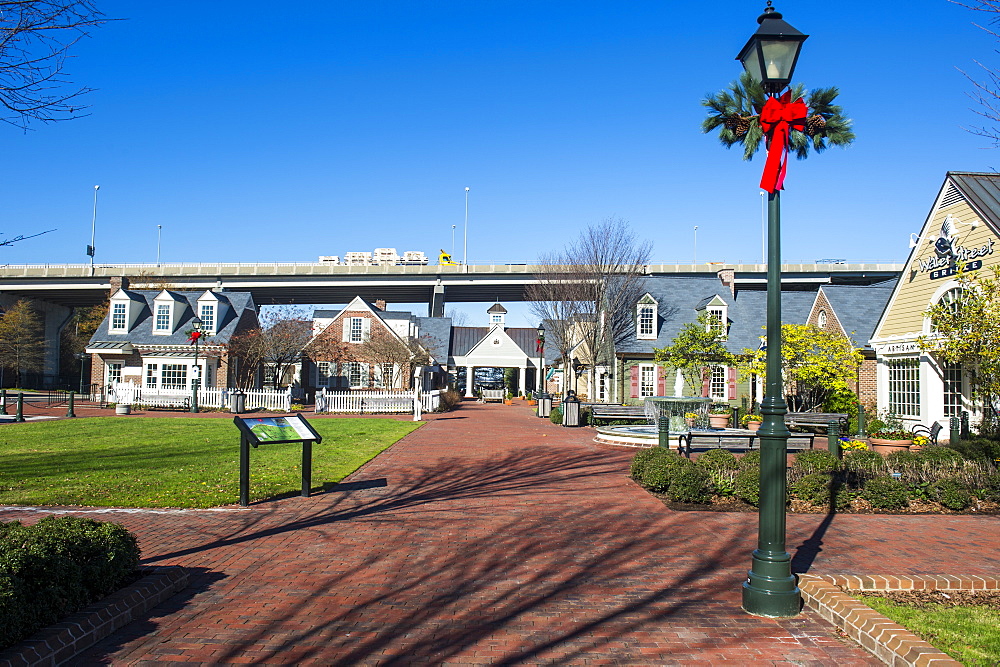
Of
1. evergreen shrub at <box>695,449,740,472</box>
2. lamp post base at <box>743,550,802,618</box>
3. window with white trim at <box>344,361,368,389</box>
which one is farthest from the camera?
window with white trim at <box>344,361,368,389</box>

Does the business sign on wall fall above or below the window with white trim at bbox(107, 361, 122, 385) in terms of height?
above

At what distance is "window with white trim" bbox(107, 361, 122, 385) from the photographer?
142ft

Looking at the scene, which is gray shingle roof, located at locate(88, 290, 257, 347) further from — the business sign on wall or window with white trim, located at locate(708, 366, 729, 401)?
the business sign on wall

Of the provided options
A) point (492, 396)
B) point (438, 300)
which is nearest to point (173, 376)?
point (492, 396)

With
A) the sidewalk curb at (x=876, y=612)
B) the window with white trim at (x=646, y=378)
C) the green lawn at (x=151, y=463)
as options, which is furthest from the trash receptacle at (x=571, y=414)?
the sidewalk curb at (x=876, y=612)

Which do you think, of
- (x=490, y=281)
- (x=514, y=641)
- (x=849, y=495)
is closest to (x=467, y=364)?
(x=490, y=281)

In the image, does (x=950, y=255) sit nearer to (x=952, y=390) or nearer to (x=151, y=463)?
(x=952, y=390)

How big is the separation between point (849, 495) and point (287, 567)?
842 centimetres

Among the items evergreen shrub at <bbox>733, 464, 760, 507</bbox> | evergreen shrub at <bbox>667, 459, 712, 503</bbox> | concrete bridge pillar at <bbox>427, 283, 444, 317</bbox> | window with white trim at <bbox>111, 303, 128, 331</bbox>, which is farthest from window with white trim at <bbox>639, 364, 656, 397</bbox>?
concrete bridge pillar at <bbox>427, 283, 444, 317</bbox>

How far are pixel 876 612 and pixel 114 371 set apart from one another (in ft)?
152

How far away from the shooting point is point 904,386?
2353 cm

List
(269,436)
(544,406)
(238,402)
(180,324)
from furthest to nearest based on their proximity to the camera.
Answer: (180,324), (238,402), (544,406), (269,436)

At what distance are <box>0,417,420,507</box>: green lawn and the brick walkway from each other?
1.12 metres

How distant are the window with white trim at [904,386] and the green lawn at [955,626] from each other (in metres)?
18.8
